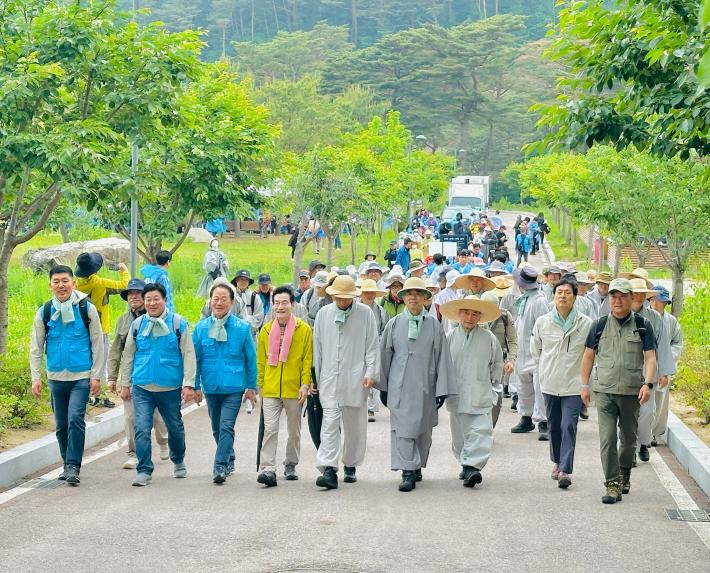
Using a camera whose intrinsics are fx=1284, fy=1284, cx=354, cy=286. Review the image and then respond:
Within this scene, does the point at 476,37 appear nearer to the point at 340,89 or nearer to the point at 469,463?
the point at 340,89

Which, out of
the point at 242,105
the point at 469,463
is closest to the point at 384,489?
the point at 469,463

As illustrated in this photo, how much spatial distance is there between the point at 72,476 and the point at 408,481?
102 inches

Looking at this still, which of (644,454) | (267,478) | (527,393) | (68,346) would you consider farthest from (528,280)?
(68,346)

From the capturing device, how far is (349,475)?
10258 millimetres

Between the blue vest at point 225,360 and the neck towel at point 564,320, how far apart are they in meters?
2.49

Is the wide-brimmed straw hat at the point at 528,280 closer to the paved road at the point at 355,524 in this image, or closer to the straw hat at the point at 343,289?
the paved road at the point at 355,524

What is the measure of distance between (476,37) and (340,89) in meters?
11.1

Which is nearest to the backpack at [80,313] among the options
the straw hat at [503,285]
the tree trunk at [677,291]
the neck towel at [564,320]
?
the neck towel at [564,320]

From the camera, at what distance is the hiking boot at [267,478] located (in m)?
9.83

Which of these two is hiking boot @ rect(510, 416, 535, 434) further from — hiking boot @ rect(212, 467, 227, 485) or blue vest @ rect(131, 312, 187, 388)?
blue vest @ rect(131, 312, 187, 388)

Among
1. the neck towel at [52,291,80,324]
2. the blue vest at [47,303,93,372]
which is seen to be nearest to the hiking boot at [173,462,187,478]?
the blue vest at [47,303,93,372]

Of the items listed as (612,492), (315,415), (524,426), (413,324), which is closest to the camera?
(612,492)

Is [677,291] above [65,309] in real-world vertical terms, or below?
below

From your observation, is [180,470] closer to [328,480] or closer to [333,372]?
[328,480]
